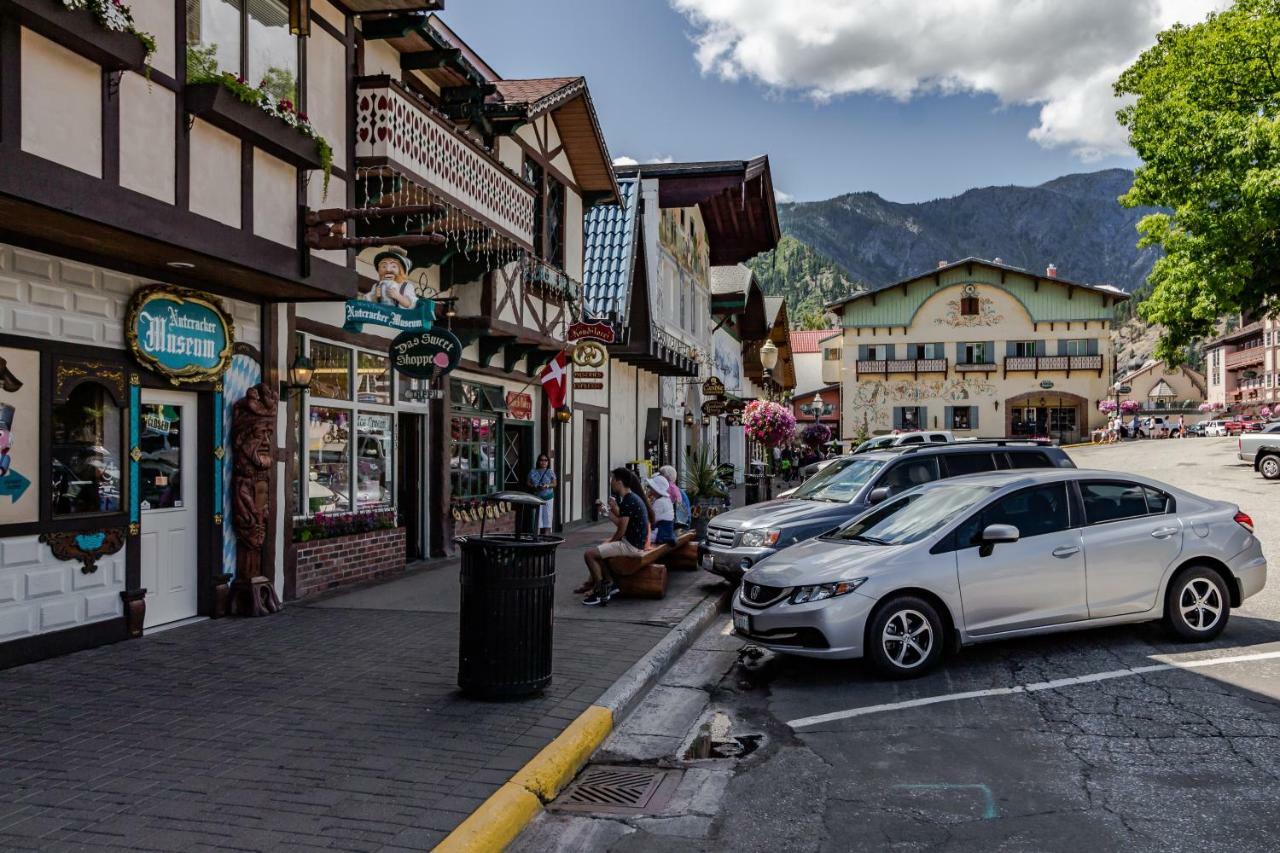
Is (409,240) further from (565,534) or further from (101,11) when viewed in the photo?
(565,534)

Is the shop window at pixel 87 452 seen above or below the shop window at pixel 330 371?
below

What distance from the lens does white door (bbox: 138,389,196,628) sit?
8.88 meters

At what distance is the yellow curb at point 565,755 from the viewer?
5.00 meters

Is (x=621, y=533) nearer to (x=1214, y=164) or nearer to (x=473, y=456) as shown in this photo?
(x=473, y=456)

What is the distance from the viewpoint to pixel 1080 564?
768 centimetres

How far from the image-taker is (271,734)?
5656mm

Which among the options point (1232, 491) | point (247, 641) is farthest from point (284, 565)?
point (1232, 491)

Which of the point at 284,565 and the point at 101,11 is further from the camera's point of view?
the point at 284,565

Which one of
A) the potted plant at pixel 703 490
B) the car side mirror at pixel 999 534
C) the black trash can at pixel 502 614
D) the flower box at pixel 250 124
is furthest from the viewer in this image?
the potted plant at pixel 703 490

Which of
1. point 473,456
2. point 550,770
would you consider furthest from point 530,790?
point 473,456

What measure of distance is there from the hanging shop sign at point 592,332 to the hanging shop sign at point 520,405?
1.42m

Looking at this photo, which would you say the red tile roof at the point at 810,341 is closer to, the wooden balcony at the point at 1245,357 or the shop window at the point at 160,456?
the wooden balcony at the point at 1245,357

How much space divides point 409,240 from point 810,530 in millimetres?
5375

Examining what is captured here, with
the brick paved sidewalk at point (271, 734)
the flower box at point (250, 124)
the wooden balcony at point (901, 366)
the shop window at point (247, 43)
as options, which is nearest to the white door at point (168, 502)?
the brick paved sidewalk at point (271, 734)
